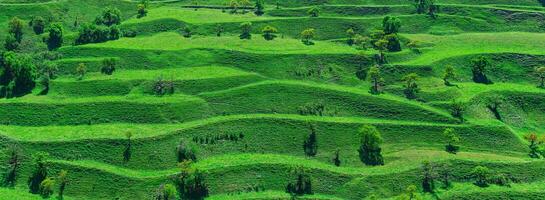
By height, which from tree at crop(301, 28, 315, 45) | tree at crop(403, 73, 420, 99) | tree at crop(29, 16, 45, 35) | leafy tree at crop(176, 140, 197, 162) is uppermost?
tree at crop(29, 16, 45, 35)

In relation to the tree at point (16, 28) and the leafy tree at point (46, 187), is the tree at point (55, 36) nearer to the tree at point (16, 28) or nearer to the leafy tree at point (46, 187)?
the tree at point (16, 28)

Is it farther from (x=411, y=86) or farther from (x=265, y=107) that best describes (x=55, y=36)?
(x=411, y=86)

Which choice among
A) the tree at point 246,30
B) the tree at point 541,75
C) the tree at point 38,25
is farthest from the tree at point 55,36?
the tree at point 541,75

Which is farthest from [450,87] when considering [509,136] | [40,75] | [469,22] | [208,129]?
[40,75]

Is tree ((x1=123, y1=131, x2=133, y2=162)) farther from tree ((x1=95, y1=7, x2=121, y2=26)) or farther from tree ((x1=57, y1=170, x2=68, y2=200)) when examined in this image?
tree ((x1=95, y1=7, x2=121, y2=26))

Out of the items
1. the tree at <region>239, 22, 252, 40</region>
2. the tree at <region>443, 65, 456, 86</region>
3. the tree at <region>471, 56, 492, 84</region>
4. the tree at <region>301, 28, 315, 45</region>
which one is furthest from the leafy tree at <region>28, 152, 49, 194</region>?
the tree at <region>471, 56, 492, 84</region>

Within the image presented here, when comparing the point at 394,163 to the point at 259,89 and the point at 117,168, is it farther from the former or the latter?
the point at 117,168

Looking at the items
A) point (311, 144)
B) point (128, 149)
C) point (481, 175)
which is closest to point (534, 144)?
point (481, 175)
